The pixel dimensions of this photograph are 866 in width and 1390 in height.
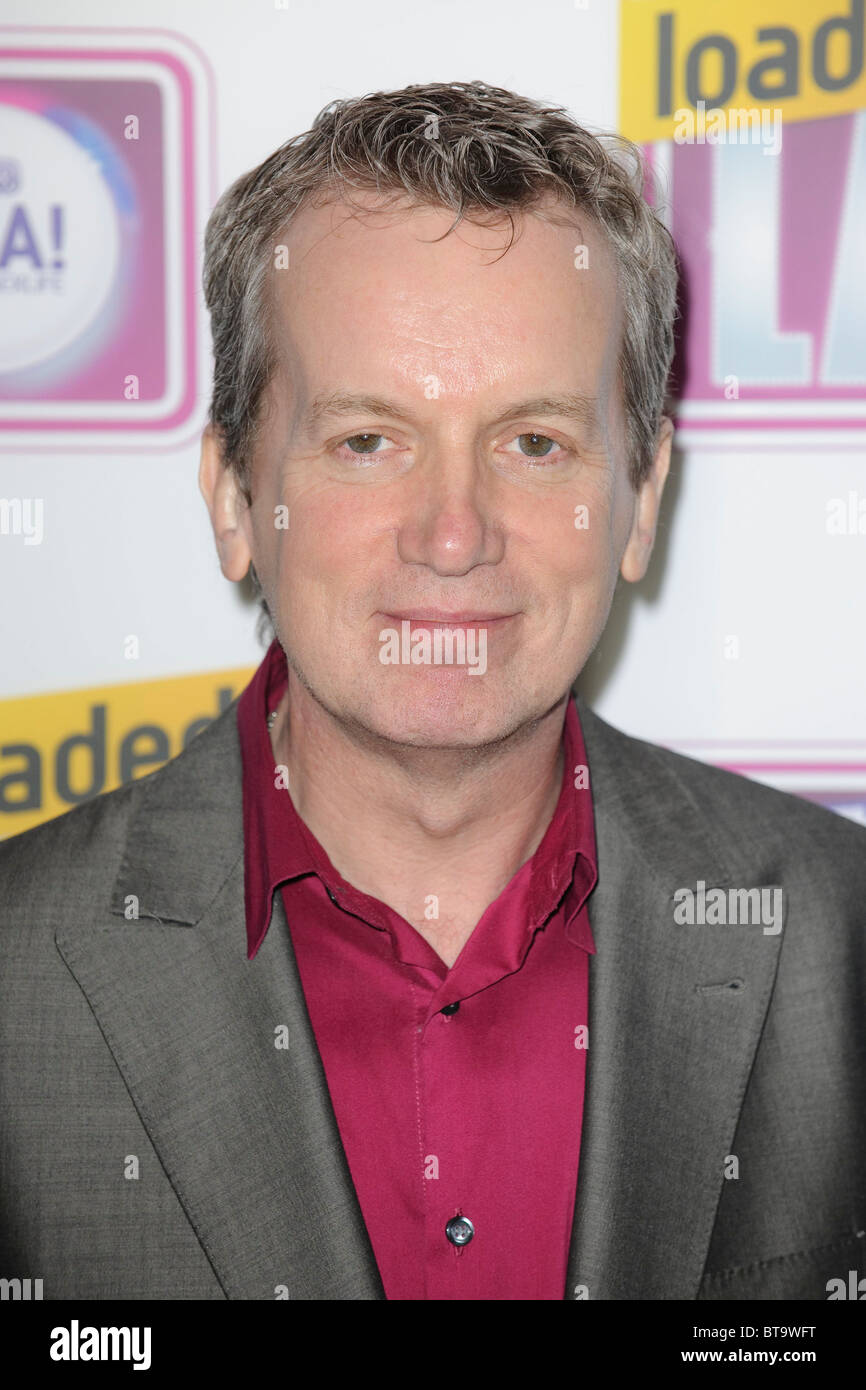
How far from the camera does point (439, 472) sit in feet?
5.80

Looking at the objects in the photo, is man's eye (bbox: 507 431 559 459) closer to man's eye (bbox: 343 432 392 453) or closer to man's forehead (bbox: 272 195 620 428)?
man's forehead (bbox: 272 195 620 428)

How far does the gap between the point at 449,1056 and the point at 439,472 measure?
0.84 meters

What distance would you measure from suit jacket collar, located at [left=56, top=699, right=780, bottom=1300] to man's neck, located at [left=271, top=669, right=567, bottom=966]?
15cm

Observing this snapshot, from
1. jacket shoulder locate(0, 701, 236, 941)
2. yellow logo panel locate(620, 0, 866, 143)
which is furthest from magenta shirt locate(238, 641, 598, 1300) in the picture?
yellow logo panel locate(620, 0, 866, 143)

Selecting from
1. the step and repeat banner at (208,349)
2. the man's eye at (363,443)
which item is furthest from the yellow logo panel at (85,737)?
the man's eye at (363,443)

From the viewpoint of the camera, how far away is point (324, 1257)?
1708 millimetres

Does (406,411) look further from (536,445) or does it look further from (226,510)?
(226,510)

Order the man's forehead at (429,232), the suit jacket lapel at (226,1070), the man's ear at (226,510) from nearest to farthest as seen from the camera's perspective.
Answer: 1. the suit jacket lapel at (226,1070)
2. the man's forehead at (429,232)
3. the man's ear at (226,510)

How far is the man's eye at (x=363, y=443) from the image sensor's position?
6.02 feet

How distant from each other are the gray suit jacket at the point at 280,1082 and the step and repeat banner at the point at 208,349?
0.62 m

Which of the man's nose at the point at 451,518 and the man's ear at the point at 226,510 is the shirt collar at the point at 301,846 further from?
the man's nose at the point at 451,518

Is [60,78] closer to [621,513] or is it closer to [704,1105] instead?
[621,513]

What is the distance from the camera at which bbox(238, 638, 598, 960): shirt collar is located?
1894 millimetres

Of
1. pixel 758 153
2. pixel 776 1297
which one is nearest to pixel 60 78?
pixel 758 153
